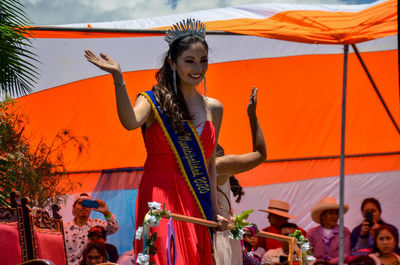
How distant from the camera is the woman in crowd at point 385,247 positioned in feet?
22.3

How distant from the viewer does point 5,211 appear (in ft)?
11.2

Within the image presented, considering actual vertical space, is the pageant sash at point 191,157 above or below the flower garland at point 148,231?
above

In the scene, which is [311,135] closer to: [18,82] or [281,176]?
[281,176]

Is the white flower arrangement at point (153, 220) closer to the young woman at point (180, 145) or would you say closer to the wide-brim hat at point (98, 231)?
the young woman at point (180, 145)

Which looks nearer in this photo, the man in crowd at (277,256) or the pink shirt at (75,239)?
the pink shirt at (75,239)

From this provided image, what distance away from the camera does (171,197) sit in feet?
9.96

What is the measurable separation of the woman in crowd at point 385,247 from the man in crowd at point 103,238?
2706 millimetres

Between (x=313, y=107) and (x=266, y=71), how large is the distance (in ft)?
2.47

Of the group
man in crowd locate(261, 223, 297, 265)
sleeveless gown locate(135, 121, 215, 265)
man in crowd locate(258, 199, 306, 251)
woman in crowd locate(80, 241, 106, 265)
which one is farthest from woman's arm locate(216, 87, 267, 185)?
man in crowd locate(258, 199, 306, 251)

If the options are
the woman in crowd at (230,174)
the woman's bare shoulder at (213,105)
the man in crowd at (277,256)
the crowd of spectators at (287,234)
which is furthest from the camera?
the man in crowd at (277,256)

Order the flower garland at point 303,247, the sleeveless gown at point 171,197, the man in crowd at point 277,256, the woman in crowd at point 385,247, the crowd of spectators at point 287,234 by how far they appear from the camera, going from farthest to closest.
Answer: the woman in crowd at point 385,247
the man in crowd at point 277,256
the crowd of spectators at point 287,234
the flower garland at point 303,247
the sleeveless gown at point 171,197

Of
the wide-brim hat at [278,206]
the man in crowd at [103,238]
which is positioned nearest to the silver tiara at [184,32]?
the man in crowd at [103,238]

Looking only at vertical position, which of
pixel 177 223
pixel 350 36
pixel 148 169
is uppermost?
pixel 350 36

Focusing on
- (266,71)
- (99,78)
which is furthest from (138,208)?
(266,71)
